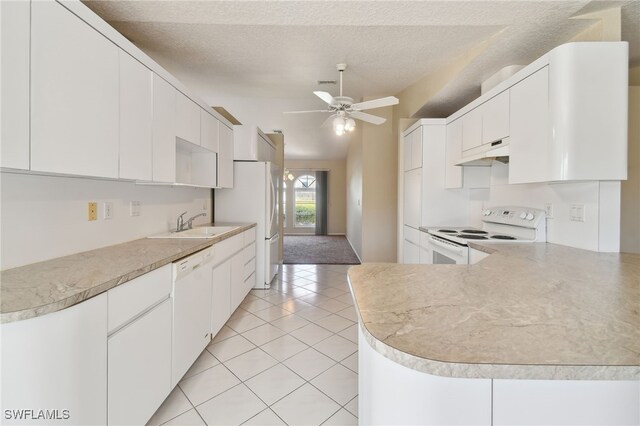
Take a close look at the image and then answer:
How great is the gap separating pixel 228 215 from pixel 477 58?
3.21 meters

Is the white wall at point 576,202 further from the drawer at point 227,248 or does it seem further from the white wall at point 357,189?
the white wall at point 357,189

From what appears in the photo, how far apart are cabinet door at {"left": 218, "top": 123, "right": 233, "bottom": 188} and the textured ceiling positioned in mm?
769

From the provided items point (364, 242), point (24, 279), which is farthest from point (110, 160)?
point (364, 242)

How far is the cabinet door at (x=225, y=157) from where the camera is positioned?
3.08m

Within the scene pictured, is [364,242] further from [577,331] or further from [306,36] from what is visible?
[577,331]

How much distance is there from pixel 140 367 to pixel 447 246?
2.39 meters

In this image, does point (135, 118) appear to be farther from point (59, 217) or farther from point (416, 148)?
point (416, 148)

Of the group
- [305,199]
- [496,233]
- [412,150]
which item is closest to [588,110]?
[496,233]

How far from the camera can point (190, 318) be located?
1.78m

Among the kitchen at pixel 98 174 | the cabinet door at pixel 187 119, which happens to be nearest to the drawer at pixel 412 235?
the kitchen at pixel 98 174

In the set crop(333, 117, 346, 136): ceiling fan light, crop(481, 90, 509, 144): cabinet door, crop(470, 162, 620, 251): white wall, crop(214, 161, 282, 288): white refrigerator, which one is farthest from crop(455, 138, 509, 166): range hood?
crop(214, 161, 282, 288): white refrigerator

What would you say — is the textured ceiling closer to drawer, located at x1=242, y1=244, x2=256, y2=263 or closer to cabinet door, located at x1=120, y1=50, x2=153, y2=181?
cabinet door, located at x1=120, y1=50, x2=153, y2=181

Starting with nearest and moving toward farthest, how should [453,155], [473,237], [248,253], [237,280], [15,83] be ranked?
1. [15,83]
2. [473,237]
3. [237,280]
4. [453,155]
5. [248,253]

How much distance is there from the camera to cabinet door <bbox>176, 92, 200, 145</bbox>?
2156 millimetres
